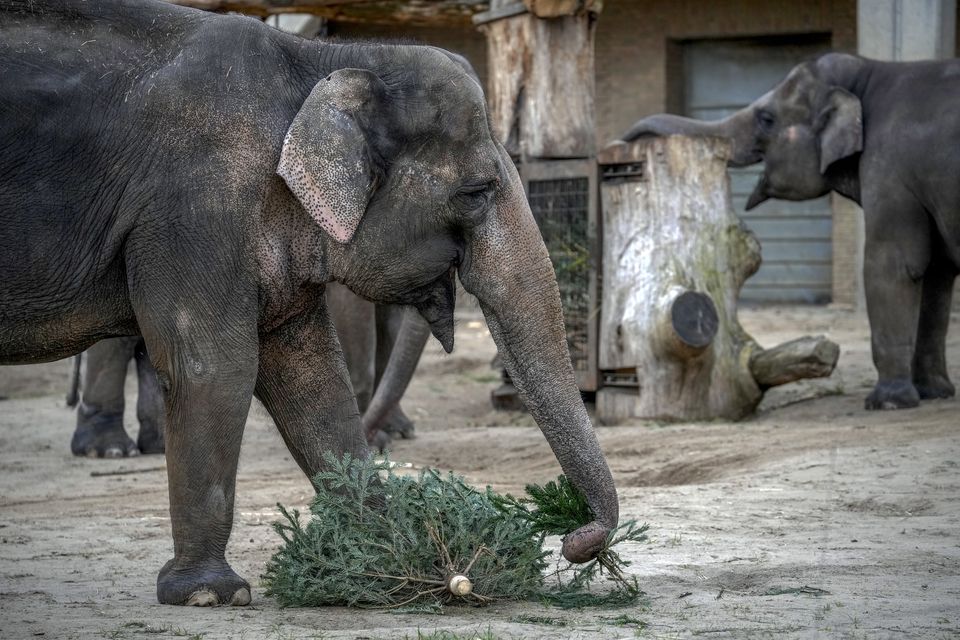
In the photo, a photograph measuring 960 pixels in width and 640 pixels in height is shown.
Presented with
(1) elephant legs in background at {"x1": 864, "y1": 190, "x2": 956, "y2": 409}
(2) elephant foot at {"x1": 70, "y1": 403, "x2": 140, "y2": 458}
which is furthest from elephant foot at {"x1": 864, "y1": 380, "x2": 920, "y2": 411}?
(2) elephant foot at {"x1": 70, "y1": 403, "x2": 140, "y2": 458}

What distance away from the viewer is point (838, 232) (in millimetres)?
16828

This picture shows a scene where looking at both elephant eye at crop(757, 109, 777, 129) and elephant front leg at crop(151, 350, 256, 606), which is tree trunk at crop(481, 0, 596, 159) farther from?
elephant front leg at crop(151, 350, 256, 606)

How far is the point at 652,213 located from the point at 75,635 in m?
6.05

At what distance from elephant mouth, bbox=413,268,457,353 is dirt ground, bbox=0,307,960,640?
1029mm

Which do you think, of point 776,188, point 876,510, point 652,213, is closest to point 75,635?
point 876,510

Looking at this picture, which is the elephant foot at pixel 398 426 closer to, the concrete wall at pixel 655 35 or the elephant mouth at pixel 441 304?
the elephant mouth at pixel 441 304

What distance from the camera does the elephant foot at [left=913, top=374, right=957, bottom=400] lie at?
1024 cm

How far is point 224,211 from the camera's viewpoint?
4.75m

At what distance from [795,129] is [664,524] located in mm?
5360

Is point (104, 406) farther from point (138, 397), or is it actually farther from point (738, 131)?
point (738, 131)

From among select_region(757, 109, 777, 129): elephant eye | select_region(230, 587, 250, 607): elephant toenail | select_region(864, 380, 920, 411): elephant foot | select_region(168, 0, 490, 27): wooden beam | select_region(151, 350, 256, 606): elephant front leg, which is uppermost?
select_region(168, 0, 490, 27): wooden beam

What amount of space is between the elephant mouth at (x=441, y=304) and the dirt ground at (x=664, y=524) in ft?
3.37

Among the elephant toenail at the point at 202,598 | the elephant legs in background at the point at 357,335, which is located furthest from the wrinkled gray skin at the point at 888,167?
the elephant toenail at the point at 202,598

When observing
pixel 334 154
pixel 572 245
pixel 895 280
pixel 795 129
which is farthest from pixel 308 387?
pixel 795 129
